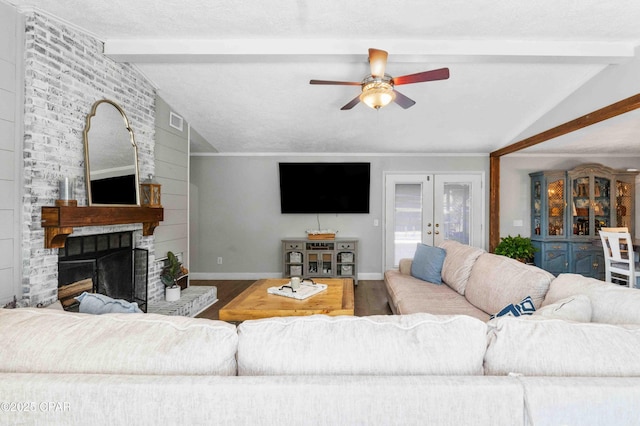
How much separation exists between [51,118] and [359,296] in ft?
12.7

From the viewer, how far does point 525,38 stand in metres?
2.76

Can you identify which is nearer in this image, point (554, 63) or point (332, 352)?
point (332, 352)

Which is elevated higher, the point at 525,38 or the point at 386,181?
the point at 525,38

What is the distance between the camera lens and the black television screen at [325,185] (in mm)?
5664

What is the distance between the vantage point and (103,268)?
10.1ft

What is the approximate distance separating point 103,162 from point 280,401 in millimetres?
2863

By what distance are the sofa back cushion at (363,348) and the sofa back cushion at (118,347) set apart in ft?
0.28

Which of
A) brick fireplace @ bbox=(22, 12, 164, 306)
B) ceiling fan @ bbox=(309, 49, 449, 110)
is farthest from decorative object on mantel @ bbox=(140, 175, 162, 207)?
ceiling fan @ bbox=(309, 49, 449, 110)

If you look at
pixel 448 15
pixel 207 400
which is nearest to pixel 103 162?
pixel 207 400

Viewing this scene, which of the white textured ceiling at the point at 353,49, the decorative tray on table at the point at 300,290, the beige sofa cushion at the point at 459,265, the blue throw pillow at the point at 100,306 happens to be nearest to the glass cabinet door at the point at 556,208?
the white textured ceiling at the point at 353,49

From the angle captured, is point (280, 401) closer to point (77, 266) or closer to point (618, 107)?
point (77, 266)

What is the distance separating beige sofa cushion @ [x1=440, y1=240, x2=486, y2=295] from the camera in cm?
312

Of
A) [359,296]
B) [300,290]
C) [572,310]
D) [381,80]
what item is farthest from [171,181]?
[572,310]

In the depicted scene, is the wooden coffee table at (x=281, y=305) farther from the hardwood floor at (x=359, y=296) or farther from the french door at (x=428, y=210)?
the french door at (x=428, y=210)
